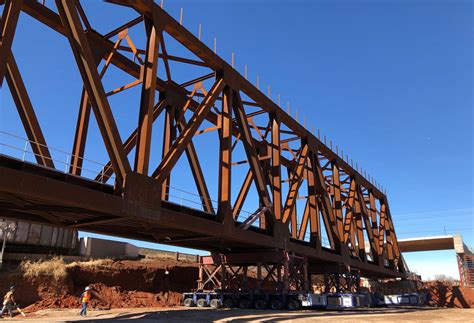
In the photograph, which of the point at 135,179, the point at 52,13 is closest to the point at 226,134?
the point at 135,179

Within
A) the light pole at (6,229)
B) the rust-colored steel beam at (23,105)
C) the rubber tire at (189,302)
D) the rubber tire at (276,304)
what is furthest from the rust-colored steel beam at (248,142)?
the light pole at (6,229)

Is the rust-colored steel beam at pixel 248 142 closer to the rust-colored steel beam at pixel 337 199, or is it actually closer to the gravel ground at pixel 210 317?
the gravel ground at pixel 210 317

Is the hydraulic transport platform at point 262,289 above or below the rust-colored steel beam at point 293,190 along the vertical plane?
below

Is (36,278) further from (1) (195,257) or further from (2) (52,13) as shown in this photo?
(1) (195,257)

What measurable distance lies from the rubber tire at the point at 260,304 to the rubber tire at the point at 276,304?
0.44 metres

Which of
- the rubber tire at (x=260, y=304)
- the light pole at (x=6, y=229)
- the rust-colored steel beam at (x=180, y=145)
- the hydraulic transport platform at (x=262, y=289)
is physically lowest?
the rubber tire at (x=260, y=304)

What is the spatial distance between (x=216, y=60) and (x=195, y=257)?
2730 centimetres

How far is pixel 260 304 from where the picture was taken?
80.9ft

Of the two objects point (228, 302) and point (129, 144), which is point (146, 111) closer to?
point (129, 144)

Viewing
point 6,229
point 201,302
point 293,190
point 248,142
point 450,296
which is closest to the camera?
point 248,142

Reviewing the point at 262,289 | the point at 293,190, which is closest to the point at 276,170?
the point at 293,190

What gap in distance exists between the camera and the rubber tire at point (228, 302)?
2511cm

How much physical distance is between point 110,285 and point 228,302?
873 cm

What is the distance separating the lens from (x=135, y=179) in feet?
49.0
